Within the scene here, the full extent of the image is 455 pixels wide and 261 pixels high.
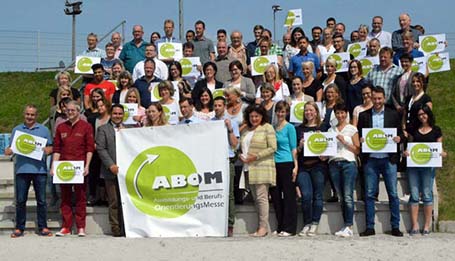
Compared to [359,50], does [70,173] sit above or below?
below

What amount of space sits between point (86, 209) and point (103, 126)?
1275 millimetres

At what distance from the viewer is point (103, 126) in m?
10.3

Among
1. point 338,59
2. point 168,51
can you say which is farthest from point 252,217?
point 168,51

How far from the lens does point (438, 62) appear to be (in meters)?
12.2

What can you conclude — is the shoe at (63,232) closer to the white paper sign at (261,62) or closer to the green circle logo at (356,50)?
the white paper sign at (261,62)

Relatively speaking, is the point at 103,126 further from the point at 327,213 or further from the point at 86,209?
the point at 327,213

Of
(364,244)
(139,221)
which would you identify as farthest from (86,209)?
(364,244)

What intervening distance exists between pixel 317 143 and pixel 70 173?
11.5 feet

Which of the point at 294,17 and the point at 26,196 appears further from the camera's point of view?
the point at 294,17

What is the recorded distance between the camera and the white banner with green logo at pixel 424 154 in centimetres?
962

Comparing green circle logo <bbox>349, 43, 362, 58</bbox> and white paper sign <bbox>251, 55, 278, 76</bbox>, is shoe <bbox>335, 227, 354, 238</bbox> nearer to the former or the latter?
white paper sign <bbox>251, 55, 278, 76</bbox>

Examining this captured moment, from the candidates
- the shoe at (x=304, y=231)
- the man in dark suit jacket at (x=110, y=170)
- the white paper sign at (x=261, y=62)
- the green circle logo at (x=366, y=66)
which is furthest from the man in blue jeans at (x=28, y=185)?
the green circle logo at (x=366, y=66)

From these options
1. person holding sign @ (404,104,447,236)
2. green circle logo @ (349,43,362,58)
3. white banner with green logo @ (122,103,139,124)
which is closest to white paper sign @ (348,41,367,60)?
green circle logo @ (349,43,362,58)

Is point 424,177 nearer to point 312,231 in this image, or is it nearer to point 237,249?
point 312,231
